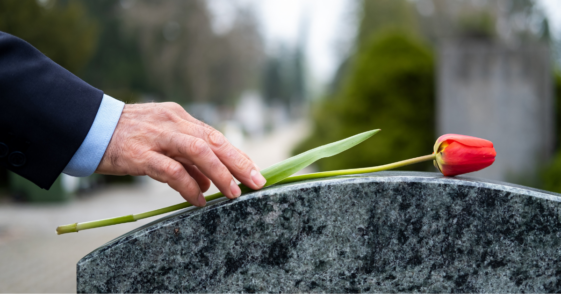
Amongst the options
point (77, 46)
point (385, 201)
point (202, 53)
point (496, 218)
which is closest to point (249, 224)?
point (385, 201)

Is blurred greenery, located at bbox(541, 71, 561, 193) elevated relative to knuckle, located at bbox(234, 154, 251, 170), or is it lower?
lower

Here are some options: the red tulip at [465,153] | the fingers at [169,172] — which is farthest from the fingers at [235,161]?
the red tulip at [465,153]

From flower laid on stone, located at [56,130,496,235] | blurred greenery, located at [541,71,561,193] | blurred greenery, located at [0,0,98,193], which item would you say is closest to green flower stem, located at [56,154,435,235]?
flower laid on stone, located at [56,130,496,235]

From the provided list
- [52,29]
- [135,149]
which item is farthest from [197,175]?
[52,29]

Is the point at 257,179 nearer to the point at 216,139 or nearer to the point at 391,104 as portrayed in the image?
the point at 216,139

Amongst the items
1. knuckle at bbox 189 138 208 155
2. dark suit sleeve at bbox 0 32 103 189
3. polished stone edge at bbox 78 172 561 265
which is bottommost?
polished stone edge at bbox 78 172 561 265

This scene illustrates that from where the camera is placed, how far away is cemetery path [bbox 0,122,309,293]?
10.8 ft

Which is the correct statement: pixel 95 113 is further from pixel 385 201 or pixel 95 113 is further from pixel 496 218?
pixel 496 218

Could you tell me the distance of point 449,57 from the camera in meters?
5.66

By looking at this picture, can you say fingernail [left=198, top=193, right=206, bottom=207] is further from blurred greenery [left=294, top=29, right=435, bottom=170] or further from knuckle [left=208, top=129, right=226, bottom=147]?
blurred greenery [left=294, top=29, right=435, bottom=170]

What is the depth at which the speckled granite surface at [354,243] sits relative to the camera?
117 cm

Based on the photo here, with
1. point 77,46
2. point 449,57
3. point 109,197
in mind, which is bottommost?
point 109,197

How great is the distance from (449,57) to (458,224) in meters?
5.00

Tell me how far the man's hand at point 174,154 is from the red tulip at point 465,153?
529 millimetres
